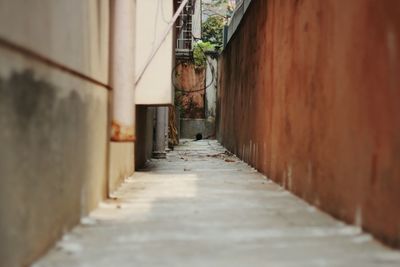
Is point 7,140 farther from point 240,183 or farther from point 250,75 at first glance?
point 250,75

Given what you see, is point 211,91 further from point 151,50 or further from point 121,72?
point 121,72

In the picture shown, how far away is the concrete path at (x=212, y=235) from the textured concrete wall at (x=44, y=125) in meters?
0.21

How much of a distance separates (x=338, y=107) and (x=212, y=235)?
1423mm

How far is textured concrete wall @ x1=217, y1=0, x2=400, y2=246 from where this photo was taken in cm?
267

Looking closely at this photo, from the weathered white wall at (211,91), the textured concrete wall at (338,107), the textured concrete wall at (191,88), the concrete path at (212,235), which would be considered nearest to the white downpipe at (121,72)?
the concrete path at (212,235)

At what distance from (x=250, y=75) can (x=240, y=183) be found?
135 inches

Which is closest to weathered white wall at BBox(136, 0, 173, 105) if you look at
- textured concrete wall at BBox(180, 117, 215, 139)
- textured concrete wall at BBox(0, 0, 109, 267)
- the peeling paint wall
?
the peeling paint wall

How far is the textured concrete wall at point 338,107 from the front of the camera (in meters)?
2.67

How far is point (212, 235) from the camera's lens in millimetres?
2977

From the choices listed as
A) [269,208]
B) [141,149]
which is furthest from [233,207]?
[141,149]

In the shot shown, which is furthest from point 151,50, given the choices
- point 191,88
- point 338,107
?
point 191,88

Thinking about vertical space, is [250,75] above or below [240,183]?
above

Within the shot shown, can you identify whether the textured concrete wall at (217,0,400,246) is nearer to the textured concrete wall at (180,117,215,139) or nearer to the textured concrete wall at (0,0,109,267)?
the textured concrete wall at (0,0,109,267)

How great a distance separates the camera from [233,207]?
408 cm
